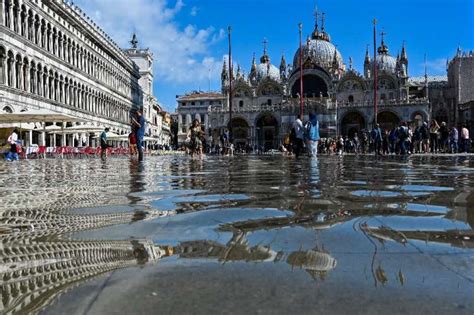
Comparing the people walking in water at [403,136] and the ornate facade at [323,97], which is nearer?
the people walking in water at [403,136]

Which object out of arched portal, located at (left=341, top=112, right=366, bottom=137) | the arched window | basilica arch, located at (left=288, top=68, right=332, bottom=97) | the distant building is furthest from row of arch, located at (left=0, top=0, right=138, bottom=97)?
the distant building

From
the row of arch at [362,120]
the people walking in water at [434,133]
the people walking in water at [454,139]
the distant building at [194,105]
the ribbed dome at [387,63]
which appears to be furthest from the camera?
the distant building at [194,105]

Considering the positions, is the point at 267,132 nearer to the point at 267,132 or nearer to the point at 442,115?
the point at 267,132

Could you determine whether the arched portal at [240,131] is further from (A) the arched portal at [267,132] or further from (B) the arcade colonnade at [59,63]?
(B) the arcade colonnade at [59,63]

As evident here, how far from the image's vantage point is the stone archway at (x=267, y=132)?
78812 millimetres

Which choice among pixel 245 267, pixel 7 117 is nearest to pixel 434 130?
pixel 7 117

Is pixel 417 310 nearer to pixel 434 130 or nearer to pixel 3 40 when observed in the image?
pixel 434 130

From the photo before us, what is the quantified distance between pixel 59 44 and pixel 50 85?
440cm

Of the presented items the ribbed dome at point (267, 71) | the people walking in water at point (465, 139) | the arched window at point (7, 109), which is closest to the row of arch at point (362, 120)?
the ribbed dome at point (267, 71)

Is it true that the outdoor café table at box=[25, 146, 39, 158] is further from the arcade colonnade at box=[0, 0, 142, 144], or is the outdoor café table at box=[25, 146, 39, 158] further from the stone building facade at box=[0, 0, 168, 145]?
the arcade colonnade at box=[0, 0, 142, 144]

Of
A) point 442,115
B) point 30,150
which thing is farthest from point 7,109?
point 442,115

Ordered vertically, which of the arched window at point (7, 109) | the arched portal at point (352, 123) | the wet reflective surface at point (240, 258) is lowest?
the wet reflective surface at point (240, 258)

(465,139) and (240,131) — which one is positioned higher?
(240,131)

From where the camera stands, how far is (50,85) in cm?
3728
